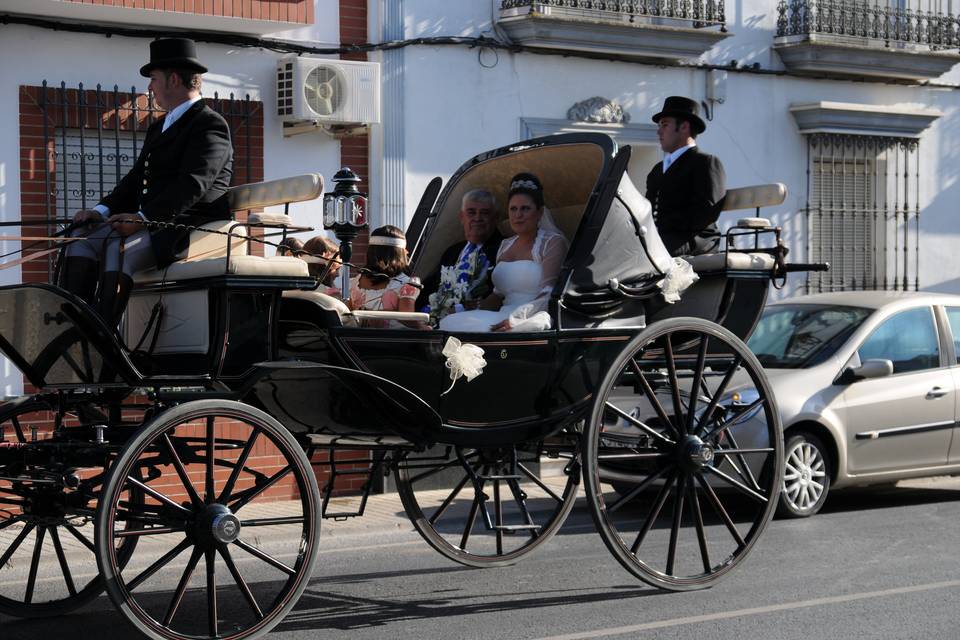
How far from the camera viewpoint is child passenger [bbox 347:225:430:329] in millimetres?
6746

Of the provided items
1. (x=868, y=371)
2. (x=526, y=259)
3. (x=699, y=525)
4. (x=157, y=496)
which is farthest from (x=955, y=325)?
(x=157, y=496)

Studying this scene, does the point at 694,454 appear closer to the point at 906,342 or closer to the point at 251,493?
the point at 251,493

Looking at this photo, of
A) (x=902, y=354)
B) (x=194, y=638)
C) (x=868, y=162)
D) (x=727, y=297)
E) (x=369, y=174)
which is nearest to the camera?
(x=194, y=638)

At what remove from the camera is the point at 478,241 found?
758 centimetres

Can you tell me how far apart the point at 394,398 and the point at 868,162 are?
11292 millimetres

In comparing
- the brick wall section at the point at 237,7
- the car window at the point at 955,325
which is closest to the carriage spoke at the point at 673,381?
the car window at the point at 955,325

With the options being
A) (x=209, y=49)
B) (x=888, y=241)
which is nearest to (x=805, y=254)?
(x=888, y=241)

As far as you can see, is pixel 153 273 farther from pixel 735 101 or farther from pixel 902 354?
pixel 735 101

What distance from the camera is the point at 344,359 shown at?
240 inches

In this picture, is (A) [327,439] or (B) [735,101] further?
(B) [735,101]

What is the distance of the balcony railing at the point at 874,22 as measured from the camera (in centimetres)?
1527

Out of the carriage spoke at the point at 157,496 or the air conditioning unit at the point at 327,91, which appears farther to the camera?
the air conditioning unit at the point at 327,91

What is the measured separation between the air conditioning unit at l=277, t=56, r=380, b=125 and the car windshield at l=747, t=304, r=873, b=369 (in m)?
3.83

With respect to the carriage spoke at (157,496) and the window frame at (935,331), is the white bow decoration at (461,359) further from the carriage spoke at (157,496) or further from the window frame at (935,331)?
the window frame at (935,331)
